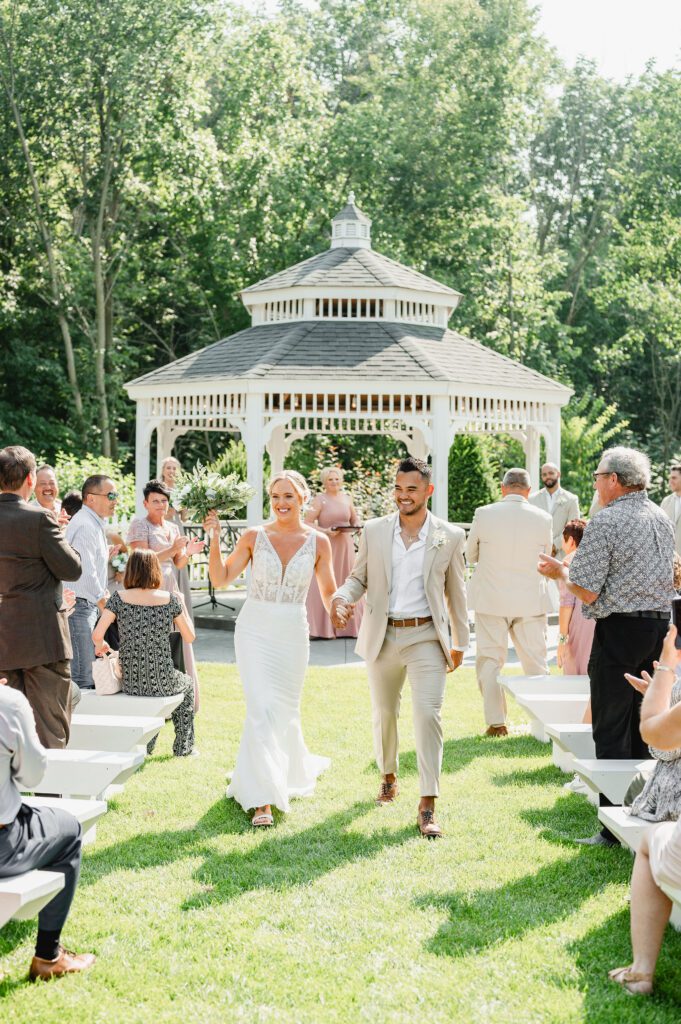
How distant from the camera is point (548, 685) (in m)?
8.05

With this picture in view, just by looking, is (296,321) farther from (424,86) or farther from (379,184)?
(424,86)

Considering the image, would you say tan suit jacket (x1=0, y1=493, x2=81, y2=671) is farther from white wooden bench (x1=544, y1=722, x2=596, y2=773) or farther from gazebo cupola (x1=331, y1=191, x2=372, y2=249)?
gazebo cupola (x1=331, y1=191, x2=372, y2=249)

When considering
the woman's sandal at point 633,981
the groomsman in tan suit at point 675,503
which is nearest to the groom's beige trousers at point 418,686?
the woman's sandal at point 633,981

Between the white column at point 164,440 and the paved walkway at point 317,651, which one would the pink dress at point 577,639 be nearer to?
the paved walkway at point 317,651

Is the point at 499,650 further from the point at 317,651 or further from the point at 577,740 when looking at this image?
the point at 317,651

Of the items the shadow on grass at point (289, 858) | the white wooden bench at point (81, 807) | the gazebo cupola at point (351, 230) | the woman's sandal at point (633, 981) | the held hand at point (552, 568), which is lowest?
the shadow on grass at point (289, 858)

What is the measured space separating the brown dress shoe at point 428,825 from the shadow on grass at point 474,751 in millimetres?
1296

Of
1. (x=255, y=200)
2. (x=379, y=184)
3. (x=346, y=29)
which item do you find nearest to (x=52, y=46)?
(x=255, y=200)

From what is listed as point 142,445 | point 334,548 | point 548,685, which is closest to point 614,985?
point 548,685

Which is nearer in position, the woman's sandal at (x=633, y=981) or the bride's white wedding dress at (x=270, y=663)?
the woman's sandal at (x=633, y=981)

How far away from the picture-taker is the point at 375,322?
56.5 feet

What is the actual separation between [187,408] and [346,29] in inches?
1052

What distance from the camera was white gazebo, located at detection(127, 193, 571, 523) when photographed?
15.4 m

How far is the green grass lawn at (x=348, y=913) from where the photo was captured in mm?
4309
